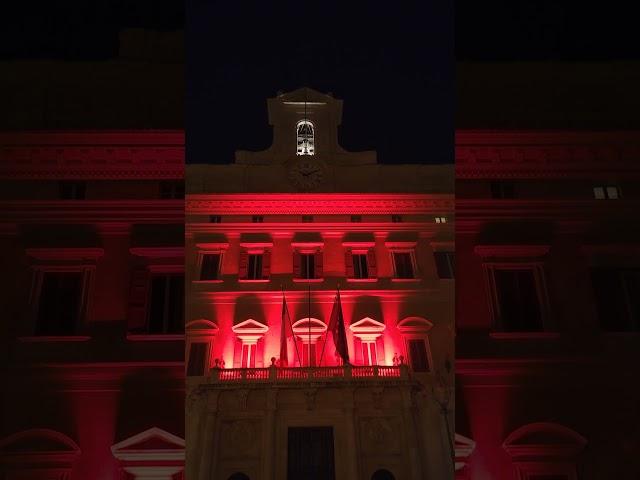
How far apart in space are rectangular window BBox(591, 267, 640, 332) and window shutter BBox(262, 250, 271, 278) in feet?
17.2

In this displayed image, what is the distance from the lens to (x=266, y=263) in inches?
469

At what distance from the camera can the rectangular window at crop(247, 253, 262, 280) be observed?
1184 cm

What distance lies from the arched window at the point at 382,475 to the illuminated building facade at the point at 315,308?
0.03 metres

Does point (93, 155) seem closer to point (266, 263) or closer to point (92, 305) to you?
point (92, 305)

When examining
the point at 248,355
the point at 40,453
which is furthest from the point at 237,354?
the point at 40,453

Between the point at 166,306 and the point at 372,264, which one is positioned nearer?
the point at 166,306

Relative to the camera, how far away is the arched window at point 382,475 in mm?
10547

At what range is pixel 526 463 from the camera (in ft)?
28.5

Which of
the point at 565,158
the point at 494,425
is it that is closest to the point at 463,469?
the point at 494,425

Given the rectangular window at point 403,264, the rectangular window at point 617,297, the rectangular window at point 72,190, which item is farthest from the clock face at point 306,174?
the rectangular window at point 617,297

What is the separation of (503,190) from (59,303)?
272 inches

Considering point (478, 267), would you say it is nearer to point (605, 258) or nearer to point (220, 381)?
point (605, 258)

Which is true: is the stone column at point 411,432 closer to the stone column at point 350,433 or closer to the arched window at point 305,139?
the stone column at point 350,433

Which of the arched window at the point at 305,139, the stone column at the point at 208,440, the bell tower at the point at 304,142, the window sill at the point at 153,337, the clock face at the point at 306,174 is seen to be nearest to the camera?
the window sill at the point at 153,337
